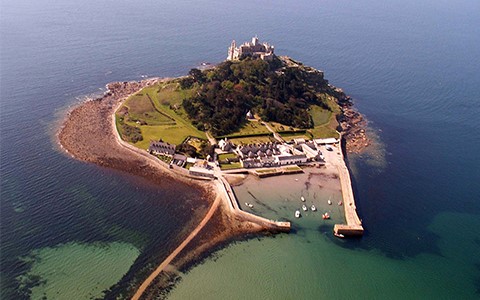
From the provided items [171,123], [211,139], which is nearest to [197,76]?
[171,123]

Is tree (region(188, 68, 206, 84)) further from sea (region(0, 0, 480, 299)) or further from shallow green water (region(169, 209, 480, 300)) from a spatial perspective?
shallow green water (region(169, 209, 480, 300))

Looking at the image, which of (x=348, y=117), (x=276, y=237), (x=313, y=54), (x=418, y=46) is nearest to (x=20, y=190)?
(x=276, y=237)

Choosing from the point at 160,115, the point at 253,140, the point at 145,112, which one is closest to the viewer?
the point at 253,140

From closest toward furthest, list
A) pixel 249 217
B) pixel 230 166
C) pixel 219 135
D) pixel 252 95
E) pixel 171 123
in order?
1. pixel 249 217
2. pixel 230 166
3. pixel 219 135
4. pixel 171 123
5. pixel 252 95

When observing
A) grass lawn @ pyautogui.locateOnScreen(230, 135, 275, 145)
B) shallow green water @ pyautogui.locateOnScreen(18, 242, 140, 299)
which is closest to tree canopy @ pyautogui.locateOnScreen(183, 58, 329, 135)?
grass lawn @ pyautogui.locateOnScreen(230, 135, 275, 145)

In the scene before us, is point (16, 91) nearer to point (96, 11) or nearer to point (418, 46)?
point (96, 11)

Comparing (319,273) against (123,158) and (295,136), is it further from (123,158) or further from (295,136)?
(123,158)
